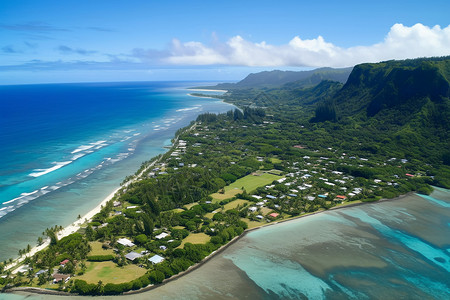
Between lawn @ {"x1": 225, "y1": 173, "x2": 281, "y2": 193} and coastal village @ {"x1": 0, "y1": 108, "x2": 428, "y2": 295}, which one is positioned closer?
coastal village @ {"x1": 0, "y1": 108, "x2": 428, "y2": 295}

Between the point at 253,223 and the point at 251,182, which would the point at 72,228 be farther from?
the point at 251,182

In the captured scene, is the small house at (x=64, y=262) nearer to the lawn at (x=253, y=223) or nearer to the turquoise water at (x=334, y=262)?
the turquoise water at (x=334, y=262)

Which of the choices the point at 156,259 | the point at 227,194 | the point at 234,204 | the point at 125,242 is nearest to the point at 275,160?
the point at 227,194

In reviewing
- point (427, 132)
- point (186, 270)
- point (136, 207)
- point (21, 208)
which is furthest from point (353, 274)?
point (427, 132)

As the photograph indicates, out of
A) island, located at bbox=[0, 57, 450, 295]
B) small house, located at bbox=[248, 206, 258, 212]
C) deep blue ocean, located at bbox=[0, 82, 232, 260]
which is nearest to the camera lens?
island, located at bbox=[0, 57, 450, 295]

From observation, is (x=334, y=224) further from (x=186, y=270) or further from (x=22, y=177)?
(x=22, y=177)

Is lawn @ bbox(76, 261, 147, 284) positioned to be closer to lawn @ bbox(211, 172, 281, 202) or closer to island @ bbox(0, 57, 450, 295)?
island @ bbox(0, 57, 450, 295)

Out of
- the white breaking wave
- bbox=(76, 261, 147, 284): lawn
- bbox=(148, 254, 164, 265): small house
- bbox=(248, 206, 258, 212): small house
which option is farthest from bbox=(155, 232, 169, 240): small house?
the white breaking wave
